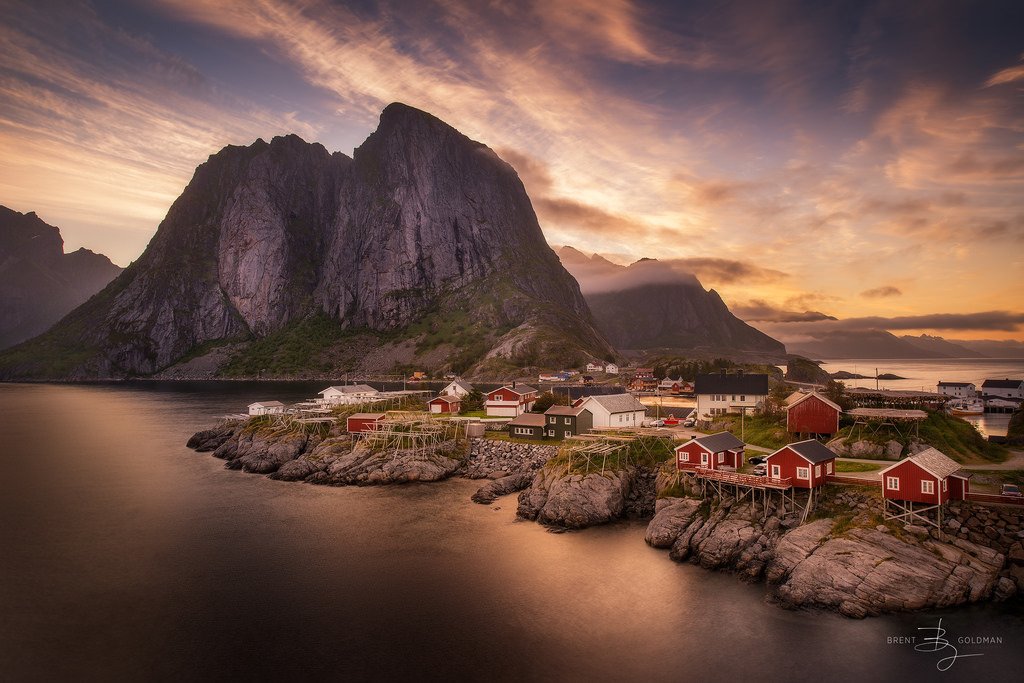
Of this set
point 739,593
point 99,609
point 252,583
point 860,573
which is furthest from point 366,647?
point 860,573

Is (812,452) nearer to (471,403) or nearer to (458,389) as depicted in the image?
(471,403)

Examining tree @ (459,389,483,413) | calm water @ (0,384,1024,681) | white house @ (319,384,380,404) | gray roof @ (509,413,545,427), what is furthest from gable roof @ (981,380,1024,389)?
white house @ (319,384,380,404)

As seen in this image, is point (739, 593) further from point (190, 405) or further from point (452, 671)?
point (190, 405)

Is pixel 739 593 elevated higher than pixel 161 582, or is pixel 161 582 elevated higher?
pixel 739 593

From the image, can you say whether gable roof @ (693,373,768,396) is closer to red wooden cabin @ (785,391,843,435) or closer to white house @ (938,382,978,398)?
red wooden cabin @ (785,391,843,435)

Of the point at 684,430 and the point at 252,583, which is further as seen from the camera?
the point at 684,430

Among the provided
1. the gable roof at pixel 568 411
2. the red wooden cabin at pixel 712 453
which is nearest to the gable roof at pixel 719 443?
the red wooden cabin at pixel 712 453

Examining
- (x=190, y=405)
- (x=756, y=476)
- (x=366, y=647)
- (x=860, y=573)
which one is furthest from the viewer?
(x=190, y=405)
